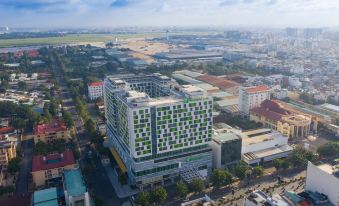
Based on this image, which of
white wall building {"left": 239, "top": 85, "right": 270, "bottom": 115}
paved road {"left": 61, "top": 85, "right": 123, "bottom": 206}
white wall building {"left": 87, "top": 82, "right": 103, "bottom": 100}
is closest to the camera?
paved road {"left": 61, "top": 85, "right": 123, "bottom": 206}

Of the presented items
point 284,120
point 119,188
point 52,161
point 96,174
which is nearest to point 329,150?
point 284,120

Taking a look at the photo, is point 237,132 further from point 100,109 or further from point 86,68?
point 86,68

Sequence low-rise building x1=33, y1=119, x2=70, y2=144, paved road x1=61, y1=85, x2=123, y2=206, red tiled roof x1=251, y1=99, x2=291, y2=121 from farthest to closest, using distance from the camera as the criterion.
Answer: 1. red tiled roof x1=251, y1=99, x2=291, y2=121
2. low-rise building x1=33, y1=119, x2=70, y2=144
3. paved road x1=61, y1=85, x2=123, y2=206

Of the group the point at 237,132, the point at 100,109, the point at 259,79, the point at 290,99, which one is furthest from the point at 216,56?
the point at 237,132

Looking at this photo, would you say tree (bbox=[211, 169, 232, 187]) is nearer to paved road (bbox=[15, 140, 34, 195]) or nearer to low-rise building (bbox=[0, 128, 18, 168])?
paved road (bbox=[15, 140, 34, 195])

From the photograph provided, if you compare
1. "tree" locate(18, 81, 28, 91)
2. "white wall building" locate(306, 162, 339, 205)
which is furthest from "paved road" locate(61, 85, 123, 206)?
"tree" locate(18, 81, 28, 91)

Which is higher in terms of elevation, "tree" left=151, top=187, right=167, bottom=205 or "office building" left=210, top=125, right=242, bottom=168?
"office building" left=210, top=125, right=242, bottom=168
